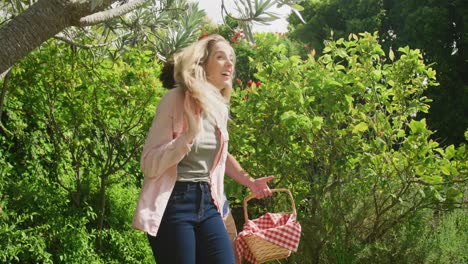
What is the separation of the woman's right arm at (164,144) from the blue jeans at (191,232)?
129 mm

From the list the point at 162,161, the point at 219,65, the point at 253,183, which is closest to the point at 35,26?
the point at 162,161

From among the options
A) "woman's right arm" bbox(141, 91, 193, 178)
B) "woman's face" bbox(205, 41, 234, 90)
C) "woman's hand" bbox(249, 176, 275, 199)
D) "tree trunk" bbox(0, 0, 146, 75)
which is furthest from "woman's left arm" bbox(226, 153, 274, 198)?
"tree trunk" bbox(0, 0, 146, 75)

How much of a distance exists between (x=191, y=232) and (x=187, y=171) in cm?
27

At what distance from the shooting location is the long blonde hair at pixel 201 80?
9.45 feet

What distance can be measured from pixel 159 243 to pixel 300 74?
100 inches

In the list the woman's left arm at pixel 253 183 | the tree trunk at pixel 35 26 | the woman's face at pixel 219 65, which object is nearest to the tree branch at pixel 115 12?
the tree trunk at pixel 35 26

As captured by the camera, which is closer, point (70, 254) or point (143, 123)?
point (70, 254)

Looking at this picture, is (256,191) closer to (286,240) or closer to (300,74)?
(286,240)

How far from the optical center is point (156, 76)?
5.65 metres

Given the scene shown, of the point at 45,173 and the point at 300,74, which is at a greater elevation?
the point at 300,74

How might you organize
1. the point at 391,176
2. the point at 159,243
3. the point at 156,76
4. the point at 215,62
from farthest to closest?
the point at 156,76 < the point at 391,176 < the point at 215,62 < the point at 159,243

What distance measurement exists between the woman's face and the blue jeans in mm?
518

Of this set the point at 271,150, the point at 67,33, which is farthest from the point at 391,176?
the point at 67,33

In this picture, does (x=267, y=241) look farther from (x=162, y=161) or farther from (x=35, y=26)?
(x=35, y=26)
